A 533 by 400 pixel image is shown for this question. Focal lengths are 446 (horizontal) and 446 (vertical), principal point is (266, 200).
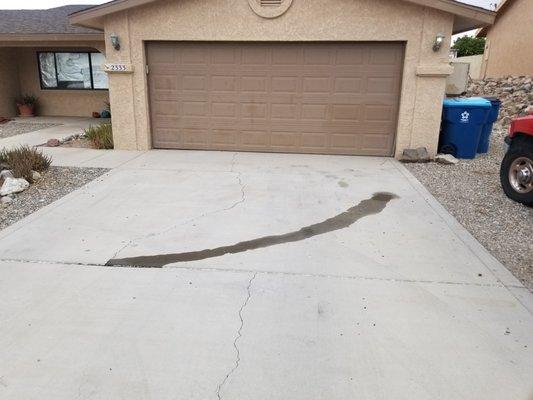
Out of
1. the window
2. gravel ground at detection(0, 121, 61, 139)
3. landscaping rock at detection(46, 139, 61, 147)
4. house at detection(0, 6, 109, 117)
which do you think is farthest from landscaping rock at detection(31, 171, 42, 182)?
the window

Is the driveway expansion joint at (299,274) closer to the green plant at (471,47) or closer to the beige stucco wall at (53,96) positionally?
the beige stucco wall at (53,96)

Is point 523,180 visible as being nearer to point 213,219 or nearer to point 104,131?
point 213,219

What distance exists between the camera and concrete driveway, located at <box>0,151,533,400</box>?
9.79 feet

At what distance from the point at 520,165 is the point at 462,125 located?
314 cm

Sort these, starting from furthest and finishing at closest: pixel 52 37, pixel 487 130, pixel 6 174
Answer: pixel 52 37, pixel 487 130, pixel 6 174

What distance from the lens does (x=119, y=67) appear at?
10.2 m

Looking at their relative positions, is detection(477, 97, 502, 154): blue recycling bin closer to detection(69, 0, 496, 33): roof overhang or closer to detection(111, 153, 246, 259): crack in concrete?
detection(69, 0, 496, 33): roof overhang

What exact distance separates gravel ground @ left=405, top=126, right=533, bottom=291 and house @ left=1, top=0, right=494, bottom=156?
128 centimetres

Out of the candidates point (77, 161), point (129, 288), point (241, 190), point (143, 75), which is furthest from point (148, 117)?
point (129, 288)

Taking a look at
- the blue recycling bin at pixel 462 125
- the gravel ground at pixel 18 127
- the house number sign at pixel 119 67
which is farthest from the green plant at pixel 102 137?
→ the blue recycling bin at pixel 462 125

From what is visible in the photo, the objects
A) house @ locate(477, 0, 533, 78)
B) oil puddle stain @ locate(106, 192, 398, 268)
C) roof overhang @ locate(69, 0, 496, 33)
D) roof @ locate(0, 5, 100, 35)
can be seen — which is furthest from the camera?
house @ locate(477, 0, 533, 78)

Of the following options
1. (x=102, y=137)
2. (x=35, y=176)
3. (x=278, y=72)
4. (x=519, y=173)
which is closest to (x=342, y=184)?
(x=519, y=173)

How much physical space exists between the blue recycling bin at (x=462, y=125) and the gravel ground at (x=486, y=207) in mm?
387

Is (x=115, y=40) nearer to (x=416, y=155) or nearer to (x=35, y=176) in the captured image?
(x=35, y=176)
